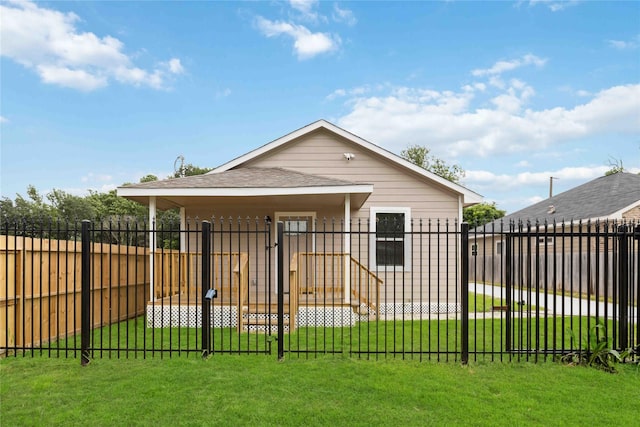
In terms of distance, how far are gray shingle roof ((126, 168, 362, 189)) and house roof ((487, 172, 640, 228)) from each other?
28.6ft

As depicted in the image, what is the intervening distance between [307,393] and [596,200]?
18.1 metres

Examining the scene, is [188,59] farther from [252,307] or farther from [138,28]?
[252,307]

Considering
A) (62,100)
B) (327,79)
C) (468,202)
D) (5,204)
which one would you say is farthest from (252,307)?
(5,204)

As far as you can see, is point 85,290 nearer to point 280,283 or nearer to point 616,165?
point 280,283

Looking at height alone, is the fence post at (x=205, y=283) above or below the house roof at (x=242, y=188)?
below

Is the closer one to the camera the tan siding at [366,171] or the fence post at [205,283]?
the fence post at [205,283]

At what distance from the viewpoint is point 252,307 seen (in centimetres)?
890

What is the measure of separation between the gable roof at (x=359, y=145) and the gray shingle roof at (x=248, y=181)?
84 centimetres

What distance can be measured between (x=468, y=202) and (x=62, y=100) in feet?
59.7

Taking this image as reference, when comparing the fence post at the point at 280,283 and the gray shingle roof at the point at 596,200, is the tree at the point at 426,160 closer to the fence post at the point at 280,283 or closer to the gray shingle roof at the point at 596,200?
the gray shingle roof at the point at 596,200

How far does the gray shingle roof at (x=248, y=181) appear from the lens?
9352 millimetres

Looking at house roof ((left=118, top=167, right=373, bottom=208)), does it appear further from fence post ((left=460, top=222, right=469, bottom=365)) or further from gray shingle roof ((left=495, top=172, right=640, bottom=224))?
gray shingle roof ((left=495, top=172, right=640, bottom=224))

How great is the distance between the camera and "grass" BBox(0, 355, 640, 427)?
4.29m

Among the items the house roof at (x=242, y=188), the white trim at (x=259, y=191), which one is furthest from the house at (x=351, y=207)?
the white trim at (x=259, y=191)
